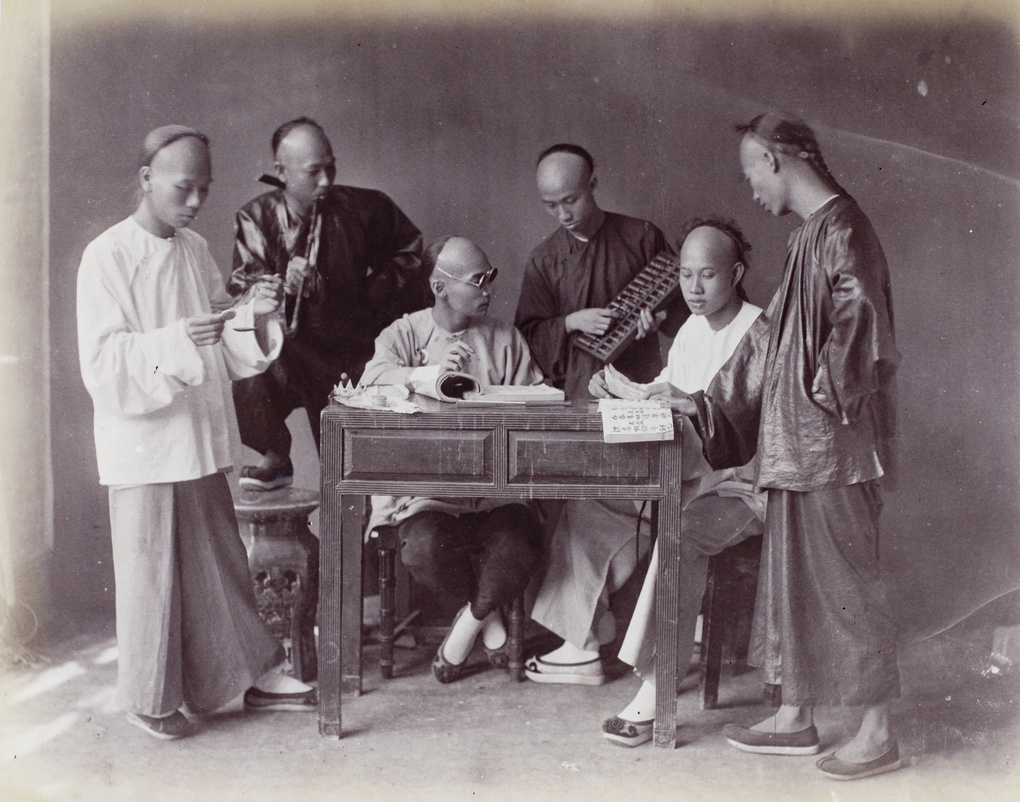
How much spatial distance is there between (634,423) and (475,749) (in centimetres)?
128

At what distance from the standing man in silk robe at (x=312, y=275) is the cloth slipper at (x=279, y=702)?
83cm

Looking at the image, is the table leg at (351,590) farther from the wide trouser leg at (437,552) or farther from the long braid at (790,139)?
the long braid at (790,139)

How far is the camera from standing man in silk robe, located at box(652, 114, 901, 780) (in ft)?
12.4

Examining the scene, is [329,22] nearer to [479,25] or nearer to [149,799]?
[479,25]

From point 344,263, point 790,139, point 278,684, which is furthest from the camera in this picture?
point 344,263

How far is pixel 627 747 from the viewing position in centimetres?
396

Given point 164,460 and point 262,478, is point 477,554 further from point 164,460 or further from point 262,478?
point 164,460

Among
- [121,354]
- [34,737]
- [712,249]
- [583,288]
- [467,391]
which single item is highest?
[712,249]

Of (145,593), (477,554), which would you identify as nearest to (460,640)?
(477,554)

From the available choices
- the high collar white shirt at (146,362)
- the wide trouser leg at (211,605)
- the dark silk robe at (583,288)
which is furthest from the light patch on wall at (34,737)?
the dark silk robe at (583,288)

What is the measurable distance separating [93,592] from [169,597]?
2.34ft

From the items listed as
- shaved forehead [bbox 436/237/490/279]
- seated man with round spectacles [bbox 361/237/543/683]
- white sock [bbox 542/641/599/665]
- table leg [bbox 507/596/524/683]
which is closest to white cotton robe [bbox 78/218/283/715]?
seated man with round spectacles [bbox 361/237/543/683]

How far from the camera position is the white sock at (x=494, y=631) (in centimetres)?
470

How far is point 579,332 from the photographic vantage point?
187 inches
